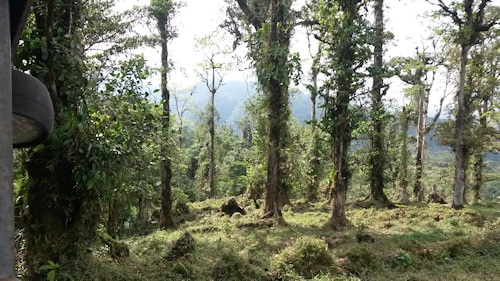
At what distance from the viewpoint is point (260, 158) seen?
16.7 m

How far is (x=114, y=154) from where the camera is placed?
4.72 metres

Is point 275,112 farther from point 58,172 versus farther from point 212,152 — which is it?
point 212,152

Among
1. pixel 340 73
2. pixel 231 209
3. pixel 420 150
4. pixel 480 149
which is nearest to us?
pixel 340 73

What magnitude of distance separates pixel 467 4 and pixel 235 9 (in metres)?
10.6

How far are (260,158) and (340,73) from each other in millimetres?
5913

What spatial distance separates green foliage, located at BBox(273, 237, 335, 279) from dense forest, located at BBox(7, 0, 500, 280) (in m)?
0.03

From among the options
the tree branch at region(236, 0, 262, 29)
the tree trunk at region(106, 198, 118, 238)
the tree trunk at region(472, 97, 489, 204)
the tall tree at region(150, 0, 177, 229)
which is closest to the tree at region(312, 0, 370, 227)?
the tree branch at region(236, 0, 262, 29)

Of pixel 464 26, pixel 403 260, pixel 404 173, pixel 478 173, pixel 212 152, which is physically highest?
pixel 464 26

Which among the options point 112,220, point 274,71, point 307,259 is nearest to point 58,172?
point 112,220

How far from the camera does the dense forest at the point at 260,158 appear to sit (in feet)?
15.1

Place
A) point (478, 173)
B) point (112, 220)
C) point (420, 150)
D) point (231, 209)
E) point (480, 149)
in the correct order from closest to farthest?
point (112, 220) < point (231, 209) < point (420, 150) < point (480, 149) < point (478, 173)

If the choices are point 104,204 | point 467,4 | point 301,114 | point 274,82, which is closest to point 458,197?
point 467,4

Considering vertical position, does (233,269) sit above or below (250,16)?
below

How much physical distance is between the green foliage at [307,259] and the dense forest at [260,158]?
3cm
